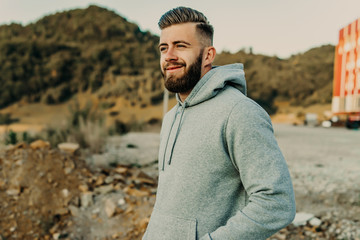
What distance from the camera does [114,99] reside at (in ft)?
103

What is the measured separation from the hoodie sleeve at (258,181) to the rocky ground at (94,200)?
279 cm

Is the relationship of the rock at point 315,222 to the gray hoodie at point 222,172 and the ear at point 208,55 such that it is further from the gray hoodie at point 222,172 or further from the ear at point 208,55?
the ear at point 208,55

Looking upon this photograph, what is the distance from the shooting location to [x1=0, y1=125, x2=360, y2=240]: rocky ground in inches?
153

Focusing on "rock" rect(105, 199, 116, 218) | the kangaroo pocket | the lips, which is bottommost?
"rock" rect(105, 199, 116, 218)

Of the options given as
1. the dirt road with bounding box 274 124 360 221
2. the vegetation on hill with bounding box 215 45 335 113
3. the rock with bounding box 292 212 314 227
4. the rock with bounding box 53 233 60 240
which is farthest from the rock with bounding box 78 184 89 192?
the vegetation on hill with bounding box 215 45 335 113

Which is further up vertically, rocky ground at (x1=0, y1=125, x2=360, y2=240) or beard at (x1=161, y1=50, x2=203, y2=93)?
beard at (x1=161, y1=50, x2=203, y2=93)

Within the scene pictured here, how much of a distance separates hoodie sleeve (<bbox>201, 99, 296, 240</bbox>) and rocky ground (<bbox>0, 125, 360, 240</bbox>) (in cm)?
279

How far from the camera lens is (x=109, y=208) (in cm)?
420

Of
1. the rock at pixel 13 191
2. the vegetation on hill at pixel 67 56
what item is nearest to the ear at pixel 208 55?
the rock at pixel 13 191

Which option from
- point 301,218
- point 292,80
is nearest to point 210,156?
point 301,218

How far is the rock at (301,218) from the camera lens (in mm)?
3888

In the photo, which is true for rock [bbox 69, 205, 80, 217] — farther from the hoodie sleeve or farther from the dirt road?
the hoodie sleeve

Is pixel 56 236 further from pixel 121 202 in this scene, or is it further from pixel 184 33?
pixel 184 33

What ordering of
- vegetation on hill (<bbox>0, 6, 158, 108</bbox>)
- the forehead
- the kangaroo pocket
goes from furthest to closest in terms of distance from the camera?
vegetation on hill (<bbox>0, 6, 158, 108</bbox>), the forehead, the kangaroo pocket
